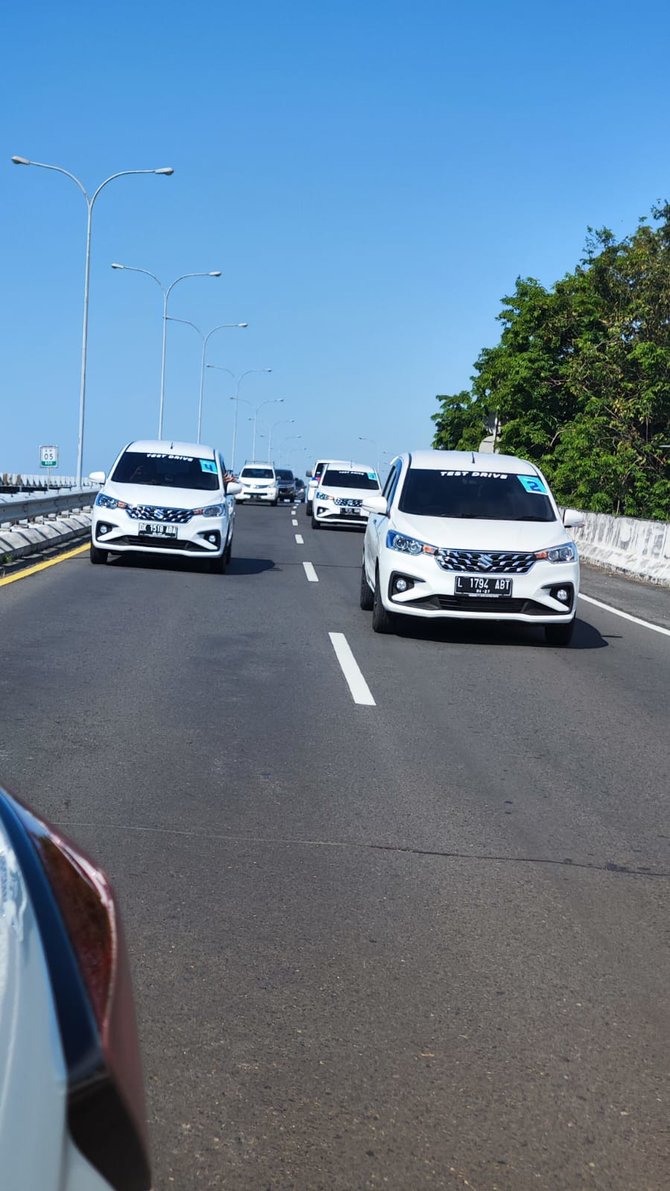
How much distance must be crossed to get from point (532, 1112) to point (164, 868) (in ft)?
6.91

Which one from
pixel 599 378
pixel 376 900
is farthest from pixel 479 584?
pixel 599 378

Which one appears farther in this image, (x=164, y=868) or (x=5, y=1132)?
(x=164, y=868)

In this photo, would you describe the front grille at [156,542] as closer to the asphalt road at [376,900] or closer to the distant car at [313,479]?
the asphalt road at [376,900]

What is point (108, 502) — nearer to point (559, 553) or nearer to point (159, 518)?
point (159, 518)

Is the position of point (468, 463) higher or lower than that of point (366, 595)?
higher

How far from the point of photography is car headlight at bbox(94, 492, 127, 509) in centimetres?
1739

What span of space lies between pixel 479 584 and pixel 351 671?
6.56 ft

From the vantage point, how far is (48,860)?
1.90 metres

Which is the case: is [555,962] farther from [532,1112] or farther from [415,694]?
[415,694]

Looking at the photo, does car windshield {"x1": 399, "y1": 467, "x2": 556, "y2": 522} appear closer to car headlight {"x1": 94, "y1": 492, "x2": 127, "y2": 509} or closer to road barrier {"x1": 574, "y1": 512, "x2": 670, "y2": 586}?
car headlight {"x1": 94, "y1": 492, "x2": 127, "y2": 509}

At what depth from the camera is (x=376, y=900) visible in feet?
15.7

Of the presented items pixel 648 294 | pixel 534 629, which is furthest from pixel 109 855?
pixel 648 294

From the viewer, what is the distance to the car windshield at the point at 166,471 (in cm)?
1850

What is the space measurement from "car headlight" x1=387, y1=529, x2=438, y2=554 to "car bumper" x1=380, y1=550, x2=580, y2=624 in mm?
73
